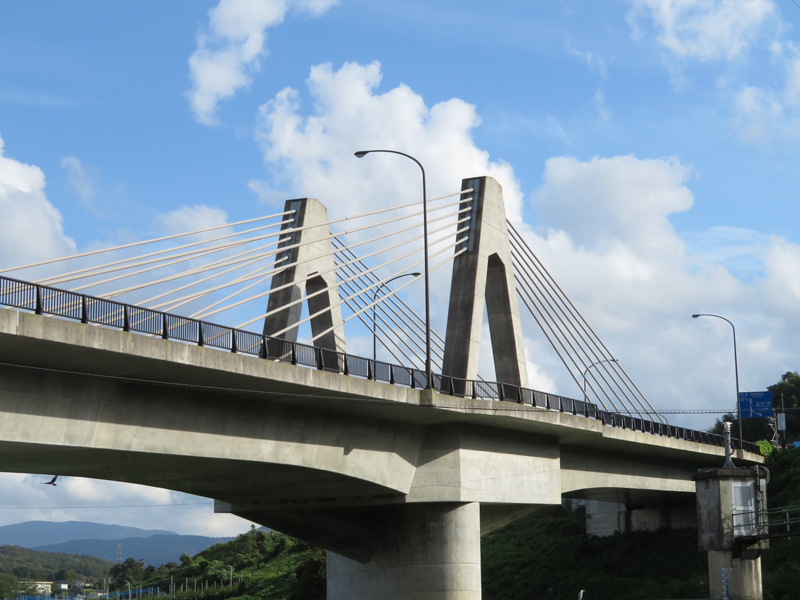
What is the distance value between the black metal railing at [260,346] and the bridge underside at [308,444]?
0.66 m

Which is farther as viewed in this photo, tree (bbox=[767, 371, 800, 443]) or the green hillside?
tree (bbox=[767, 371, 800, 443])

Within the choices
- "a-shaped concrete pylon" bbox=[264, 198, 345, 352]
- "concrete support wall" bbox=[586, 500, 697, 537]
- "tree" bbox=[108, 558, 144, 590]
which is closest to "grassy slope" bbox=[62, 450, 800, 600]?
"concrete support wall" bbox=[586, 500, 697, 537]

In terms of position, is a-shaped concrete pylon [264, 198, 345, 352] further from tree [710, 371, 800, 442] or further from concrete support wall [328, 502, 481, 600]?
tree [710, 371, 800, 442]

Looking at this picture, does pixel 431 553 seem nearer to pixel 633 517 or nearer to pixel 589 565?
pixel 589 565

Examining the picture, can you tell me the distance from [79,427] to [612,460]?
33.4m

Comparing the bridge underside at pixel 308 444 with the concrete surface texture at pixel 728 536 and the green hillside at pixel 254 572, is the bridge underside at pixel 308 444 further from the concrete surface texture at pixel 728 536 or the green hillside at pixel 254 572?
the green hillside at pixel 254 572

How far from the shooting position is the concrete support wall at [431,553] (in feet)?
121

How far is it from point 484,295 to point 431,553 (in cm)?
1049

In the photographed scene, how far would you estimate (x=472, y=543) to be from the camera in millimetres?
37438

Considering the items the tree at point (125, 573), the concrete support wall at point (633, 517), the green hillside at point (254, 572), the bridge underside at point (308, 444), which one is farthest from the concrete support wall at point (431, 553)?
the tree at point (125, 573)

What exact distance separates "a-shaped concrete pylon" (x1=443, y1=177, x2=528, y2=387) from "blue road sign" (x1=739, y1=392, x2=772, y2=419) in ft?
136

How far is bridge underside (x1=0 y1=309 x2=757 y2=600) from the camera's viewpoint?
24031 mm

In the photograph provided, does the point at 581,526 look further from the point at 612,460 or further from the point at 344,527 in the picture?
the point at 344,527

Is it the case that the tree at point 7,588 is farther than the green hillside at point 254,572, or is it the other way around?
the tree at point 7,588
